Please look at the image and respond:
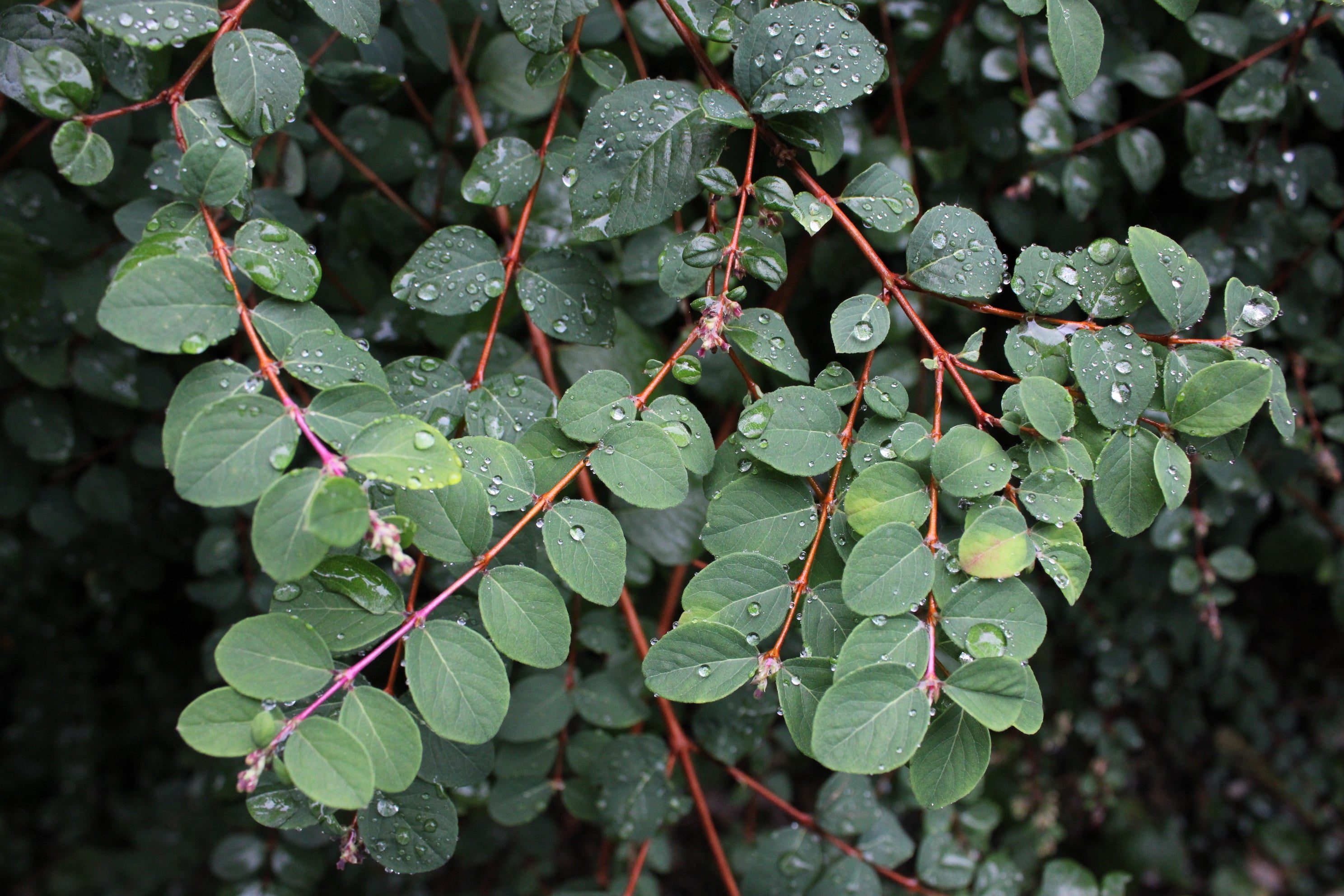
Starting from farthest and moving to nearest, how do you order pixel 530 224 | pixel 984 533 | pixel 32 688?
pixel 32 688
pixel 530 224
pixel 984 533

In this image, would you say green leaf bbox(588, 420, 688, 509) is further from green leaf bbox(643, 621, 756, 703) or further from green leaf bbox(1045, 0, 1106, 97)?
green leaf bbox(1045, 0, 1106, 97)

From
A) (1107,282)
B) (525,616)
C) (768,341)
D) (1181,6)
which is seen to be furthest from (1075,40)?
(525,616)

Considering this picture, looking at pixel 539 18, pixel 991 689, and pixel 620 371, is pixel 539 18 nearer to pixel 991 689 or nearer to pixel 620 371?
pixel 620 371

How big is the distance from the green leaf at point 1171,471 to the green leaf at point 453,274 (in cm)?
82

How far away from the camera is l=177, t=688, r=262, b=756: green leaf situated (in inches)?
29.0

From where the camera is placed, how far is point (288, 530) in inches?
27.0

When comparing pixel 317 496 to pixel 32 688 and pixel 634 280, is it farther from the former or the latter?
pixel 32 688

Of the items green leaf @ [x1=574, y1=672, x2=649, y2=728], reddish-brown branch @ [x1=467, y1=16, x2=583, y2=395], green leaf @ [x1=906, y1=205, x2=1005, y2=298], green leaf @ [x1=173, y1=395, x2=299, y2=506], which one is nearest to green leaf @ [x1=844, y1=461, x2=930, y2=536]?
green leaf @ [x1=906, y1=205, x2=1005, y2=298]

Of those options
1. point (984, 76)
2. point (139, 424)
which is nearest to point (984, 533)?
point (984, 76)

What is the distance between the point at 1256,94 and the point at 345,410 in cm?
161

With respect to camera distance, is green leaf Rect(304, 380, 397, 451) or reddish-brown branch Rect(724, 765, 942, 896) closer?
green leaf Rect(304, 380, 397, 451)

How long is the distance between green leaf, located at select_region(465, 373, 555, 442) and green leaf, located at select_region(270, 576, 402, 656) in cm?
26

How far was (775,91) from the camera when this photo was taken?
90 centimetres

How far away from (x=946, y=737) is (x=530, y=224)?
37.8 inches
